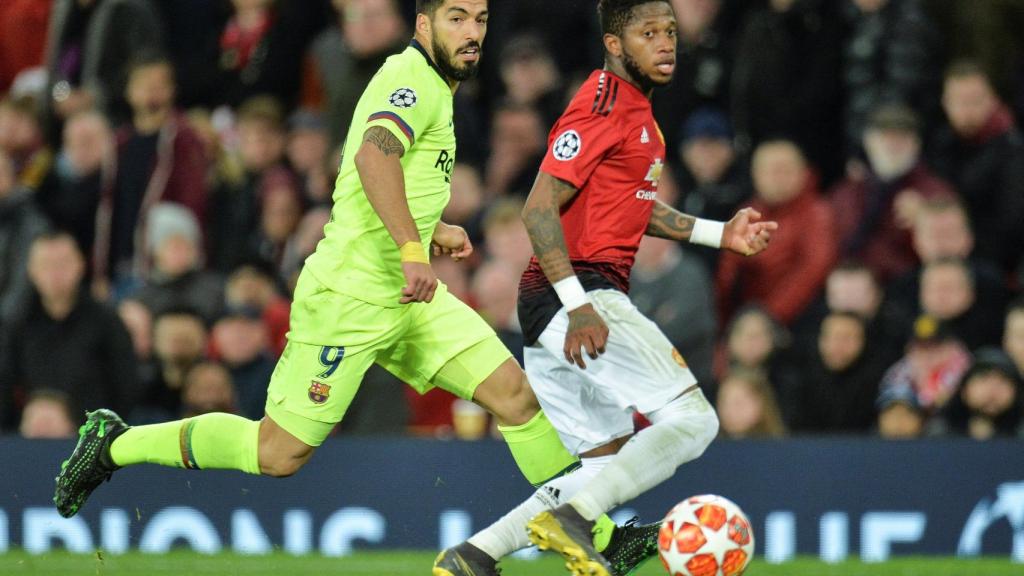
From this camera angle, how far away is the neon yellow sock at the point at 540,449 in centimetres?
746

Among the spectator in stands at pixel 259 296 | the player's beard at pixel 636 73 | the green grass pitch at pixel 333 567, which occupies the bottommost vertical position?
the green grass pitch at pixel 333 567

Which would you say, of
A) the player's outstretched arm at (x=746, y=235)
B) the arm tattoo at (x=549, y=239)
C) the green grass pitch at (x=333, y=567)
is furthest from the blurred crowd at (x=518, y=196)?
the arm tattoo at (x=549, y=239)

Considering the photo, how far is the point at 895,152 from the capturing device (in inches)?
458

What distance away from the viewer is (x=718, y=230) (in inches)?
301

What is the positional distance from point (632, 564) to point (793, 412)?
3.92 m

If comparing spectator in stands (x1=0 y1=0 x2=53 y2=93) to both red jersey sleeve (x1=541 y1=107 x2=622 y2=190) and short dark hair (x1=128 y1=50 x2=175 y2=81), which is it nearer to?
short dark hair (x1=128 y1=50 x2=175 y2=81)

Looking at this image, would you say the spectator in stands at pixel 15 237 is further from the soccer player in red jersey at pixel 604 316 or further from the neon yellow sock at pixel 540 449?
the soccer player in red jersey at pixel 604 316

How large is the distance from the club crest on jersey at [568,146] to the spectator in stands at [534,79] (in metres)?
5.71

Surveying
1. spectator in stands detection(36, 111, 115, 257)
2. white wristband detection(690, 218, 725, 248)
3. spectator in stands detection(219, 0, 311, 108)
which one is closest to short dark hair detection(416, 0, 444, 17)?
A: white wristband detection(690, 218, 725, 248)

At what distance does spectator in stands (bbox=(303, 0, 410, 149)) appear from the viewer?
497 inches

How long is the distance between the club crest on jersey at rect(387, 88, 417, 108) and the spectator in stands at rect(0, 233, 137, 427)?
4668 mm

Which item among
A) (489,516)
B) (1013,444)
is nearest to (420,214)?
(489,516)

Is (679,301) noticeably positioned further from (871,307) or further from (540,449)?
(540,449)

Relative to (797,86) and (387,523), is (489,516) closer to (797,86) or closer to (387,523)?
(387,523)
